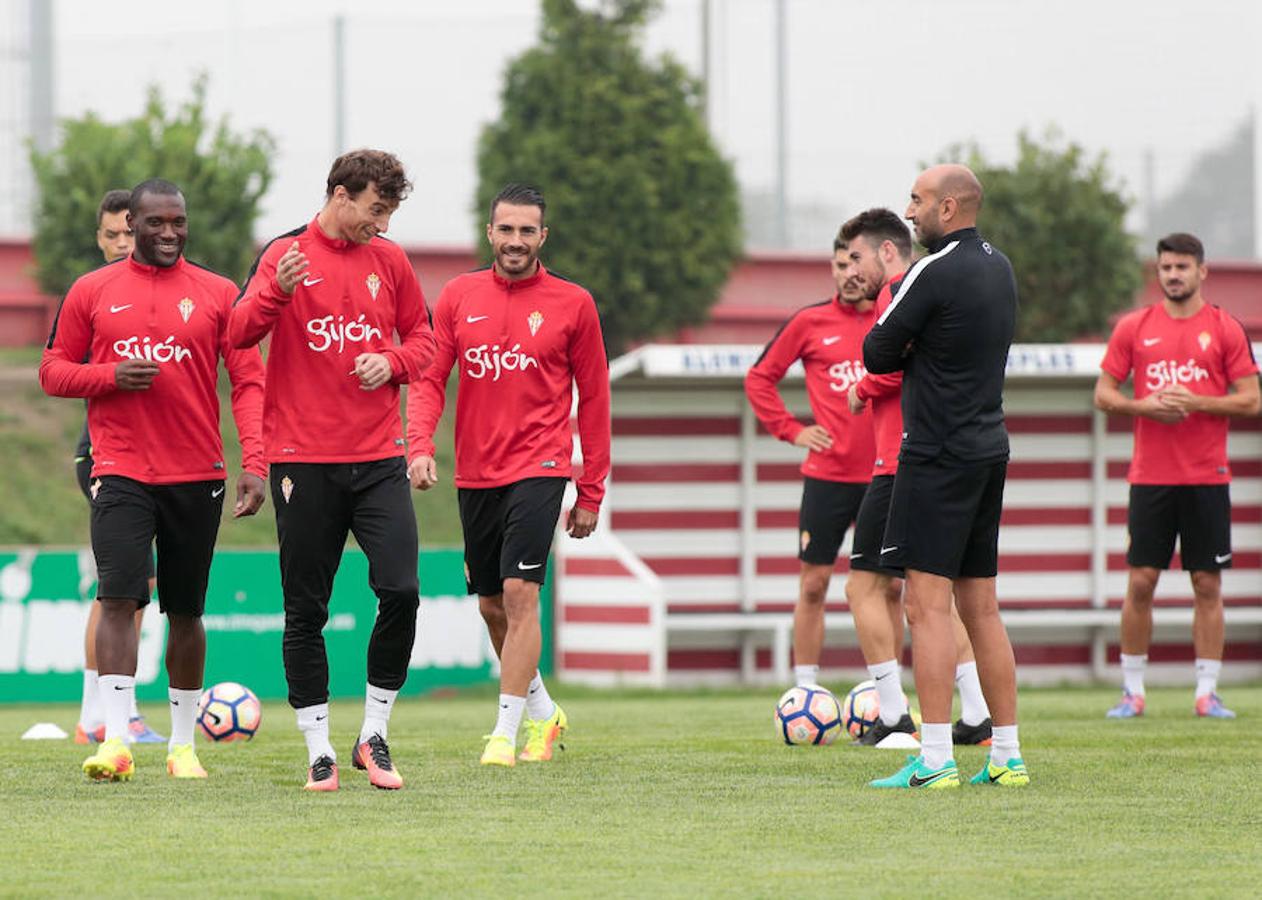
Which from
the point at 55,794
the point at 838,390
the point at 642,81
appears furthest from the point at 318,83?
the point at 55,794

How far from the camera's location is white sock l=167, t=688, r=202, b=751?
8508mm

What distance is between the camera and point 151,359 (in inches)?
327

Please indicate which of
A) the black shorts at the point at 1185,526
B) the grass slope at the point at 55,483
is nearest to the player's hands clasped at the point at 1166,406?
the black shorts at the point at 1185,526

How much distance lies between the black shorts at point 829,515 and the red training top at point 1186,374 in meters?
2.26

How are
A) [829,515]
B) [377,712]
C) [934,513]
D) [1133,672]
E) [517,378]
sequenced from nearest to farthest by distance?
[934,513] → [377,712] → [517,378] → [829,515] → [1133,672]

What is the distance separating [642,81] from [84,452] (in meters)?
18.6

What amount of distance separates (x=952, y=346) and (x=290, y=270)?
242 cm

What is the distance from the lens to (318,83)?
1300 inches

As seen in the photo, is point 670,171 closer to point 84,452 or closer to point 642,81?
point 642,81

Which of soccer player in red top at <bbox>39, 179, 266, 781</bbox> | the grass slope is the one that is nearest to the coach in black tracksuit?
soccer player in red top at <bbox>39, 179, 266, 781</bbox>

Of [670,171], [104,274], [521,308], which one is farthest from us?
[670,171]

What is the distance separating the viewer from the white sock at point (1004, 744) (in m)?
8.02

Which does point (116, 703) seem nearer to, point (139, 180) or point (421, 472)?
point (421, 472)

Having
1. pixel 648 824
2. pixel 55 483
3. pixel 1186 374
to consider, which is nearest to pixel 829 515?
pixel 1186 374
